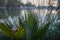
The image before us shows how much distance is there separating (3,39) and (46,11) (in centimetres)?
85

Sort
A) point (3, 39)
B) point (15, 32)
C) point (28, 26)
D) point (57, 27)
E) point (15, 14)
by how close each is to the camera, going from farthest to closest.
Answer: point (15, 14) → point (57, 27) → point (3, 39) → point (28, 26) → point (15, 32)

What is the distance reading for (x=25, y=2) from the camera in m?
3.08

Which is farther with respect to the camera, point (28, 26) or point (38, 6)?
point (38, 6)

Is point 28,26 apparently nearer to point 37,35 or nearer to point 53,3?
point 37,35

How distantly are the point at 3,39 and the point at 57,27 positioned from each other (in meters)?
0.79

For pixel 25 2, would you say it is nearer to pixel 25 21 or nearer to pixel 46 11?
pixel 46 11

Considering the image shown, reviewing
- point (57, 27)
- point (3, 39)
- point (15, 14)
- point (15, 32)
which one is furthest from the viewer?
point (15, 14)

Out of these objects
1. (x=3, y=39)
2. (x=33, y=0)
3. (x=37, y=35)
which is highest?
(x=33, y=0)

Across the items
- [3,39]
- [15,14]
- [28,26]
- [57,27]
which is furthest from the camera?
[15,14]

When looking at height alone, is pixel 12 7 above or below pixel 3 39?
above

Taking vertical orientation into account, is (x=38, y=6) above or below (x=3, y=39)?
above

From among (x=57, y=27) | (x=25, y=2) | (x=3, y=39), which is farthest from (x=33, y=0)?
(x=3, y=39)

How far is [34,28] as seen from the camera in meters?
2.38

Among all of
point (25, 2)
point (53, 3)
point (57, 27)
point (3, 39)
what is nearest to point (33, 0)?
point (25, 2)
